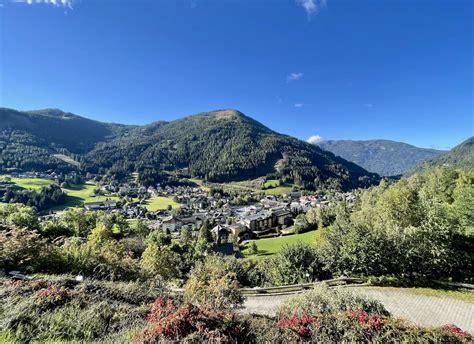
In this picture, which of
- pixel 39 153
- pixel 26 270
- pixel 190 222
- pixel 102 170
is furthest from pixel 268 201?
pixel 39 153

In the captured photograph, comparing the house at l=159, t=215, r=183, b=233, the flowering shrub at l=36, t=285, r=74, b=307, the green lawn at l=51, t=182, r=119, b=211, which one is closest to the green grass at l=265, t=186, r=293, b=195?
the house at l=159, t=215, r=183, b=233

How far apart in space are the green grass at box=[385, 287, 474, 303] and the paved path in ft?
1.25

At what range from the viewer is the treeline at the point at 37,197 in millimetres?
83938

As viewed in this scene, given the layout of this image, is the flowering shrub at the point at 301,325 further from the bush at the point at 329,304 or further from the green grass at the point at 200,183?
the green grass at the point at 200,183

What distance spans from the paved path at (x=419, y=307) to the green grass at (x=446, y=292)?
38 centimetres

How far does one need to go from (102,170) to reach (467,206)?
614 feet

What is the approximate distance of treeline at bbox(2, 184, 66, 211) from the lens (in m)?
83.9

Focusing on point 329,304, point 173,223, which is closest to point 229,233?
point 173,223

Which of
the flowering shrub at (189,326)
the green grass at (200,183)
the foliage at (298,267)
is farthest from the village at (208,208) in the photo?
the flowering shrub at (189,326)

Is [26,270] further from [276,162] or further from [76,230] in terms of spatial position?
[276,162]

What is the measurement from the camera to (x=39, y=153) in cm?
16588

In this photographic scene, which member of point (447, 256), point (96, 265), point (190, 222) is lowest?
point (190, 222)

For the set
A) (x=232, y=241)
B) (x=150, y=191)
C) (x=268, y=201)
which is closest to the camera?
(x=232, y=241)

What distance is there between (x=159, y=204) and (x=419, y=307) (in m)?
106
